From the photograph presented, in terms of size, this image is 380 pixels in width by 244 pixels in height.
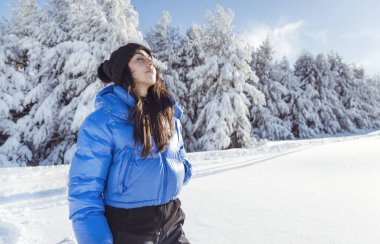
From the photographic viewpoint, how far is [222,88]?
21703mm

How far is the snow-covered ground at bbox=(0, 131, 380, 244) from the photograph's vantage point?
4031 millimetres

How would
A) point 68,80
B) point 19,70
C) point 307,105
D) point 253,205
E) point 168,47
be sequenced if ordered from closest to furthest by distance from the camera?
point 253,205 < point 68,80 < point 19,70 < point 168,47 < point 307,105

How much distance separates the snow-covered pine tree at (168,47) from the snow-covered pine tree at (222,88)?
5.42ft

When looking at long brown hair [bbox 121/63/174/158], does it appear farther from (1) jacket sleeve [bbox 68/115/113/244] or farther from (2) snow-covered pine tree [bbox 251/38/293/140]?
(2) snow-covered pine tree [bbox 251/38/293/140]

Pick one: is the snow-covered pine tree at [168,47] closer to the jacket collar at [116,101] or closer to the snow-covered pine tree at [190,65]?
the snow-covered pine tree at [190,65]

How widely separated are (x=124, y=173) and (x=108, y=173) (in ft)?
0.32

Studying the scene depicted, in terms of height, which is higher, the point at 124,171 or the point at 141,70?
the point at 141,70

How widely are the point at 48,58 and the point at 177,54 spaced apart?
41.2 feet

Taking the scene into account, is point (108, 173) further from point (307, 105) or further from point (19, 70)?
point (307, 105)

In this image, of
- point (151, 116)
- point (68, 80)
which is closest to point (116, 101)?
point (151, 116)

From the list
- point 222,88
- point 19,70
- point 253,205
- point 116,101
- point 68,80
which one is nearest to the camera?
point 116,101

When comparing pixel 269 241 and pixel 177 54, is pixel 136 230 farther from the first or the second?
pixel 177 54

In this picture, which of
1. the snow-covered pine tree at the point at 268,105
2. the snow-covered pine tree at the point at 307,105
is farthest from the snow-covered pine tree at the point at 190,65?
the snow-covered pine tree at the point at 307,105

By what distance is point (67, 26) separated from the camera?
18.9 metres
